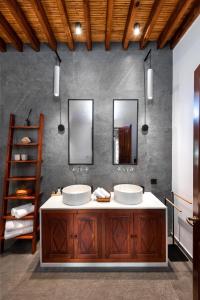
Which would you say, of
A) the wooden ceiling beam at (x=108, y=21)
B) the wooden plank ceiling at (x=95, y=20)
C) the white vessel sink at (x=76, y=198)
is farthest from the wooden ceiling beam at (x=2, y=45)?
the white vessel sink at (x=76, y=198)

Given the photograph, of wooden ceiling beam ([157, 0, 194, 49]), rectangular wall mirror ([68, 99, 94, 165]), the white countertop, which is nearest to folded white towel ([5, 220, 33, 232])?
the white countertop

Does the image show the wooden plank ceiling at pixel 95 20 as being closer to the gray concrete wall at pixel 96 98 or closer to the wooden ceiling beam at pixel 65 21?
the wooden ceiling beam at pixel 65 21

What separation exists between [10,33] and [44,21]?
0.62 meters

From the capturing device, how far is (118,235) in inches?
88.4

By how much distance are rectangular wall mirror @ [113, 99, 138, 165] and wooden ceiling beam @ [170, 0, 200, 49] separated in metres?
1.05

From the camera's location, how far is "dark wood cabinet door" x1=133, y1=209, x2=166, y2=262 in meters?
2.22

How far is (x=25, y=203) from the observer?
294 cm

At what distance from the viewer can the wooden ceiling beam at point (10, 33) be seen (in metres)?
2.34

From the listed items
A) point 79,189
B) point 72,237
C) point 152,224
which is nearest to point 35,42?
point 79,189

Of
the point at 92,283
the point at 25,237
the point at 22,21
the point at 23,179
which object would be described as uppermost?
the point at 22,21

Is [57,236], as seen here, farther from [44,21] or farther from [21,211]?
[44,21]

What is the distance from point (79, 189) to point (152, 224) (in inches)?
44.0

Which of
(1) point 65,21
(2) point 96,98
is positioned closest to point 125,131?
(2) point 96,98

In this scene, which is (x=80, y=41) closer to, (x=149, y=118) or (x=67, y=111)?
(x=67, y=111)
